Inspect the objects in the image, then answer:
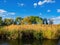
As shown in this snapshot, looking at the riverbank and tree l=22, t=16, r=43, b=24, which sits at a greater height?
tree l=22, t=16, r=43, b=24

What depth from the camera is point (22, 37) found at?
802 inches

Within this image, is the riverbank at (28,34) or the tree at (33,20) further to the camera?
the tree at (33,20)

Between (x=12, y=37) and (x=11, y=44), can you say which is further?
(x=12, y=37)

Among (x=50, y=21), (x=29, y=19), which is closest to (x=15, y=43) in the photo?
(x=50, y=21)

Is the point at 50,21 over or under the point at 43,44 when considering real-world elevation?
over

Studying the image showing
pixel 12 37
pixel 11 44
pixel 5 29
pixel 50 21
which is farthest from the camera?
pixel 50 21

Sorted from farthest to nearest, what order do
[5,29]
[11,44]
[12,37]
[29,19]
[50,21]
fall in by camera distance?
[29,19] → [50,21] → [5,29] → [12,37] → [11,44]

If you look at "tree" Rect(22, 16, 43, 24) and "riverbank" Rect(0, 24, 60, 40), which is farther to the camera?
"tree" Rect(22, 16, 43, 24)

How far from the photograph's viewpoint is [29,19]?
38562 mm

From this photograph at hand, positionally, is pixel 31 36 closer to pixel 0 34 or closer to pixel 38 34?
pixel 38 34

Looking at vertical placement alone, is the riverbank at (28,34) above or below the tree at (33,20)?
below

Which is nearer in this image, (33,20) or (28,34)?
(28,34)

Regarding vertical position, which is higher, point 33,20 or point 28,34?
point 33,20

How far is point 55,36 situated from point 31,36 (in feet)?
8.88
